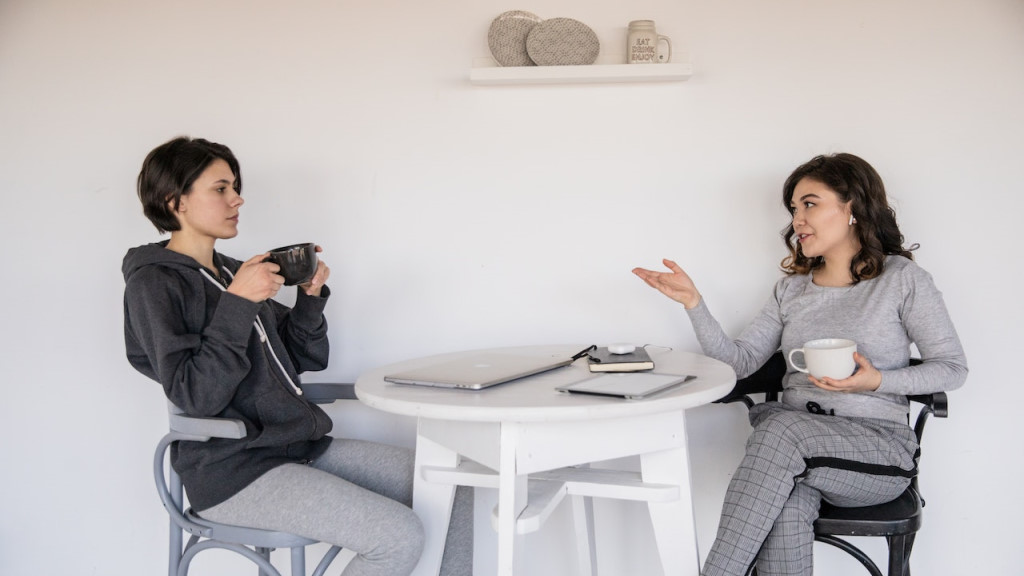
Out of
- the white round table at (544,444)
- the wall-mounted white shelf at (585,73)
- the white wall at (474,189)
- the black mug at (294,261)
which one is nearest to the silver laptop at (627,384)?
the white round table at (544,444)

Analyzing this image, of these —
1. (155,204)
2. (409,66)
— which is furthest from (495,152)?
(155,204)

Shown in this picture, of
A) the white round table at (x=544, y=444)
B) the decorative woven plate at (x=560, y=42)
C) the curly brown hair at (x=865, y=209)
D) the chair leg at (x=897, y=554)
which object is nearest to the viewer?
the white round table at (x=544, y=444)

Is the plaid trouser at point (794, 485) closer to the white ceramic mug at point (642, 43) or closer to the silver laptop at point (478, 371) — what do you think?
the silver laptop at point (478, 371)

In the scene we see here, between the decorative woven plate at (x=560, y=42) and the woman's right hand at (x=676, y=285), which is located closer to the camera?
the woman's right hand at (x=676, y=285)

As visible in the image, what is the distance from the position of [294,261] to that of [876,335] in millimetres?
1269

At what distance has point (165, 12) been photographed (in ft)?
7.61

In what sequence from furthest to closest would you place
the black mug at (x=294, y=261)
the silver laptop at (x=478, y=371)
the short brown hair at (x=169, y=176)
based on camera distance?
the short brown hair at (x=169, y=176) → the black mug at (x=294, y=261) → the silver laptop at (x=478, y=371)

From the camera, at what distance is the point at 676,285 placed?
189cm

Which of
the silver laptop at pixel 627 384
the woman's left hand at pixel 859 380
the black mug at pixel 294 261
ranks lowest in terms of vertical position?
the woman's left hand at pixel 859 380

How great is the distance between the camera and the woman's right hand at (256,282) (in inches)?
62.6

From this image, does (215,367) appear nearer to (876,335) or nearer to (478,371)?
(478,371)

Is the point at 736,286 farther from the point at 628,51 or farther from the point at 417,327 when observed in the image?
the point at 417,327

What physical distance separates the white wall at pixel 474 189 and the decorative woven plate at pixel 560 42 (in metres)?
0.12

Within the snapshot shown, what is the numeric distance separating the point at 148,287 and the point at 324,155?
790 mm
